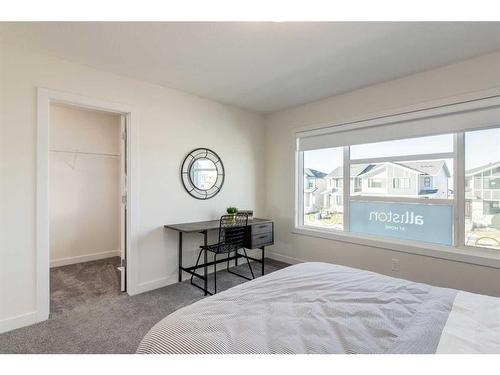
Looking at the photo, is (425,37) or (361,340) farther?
(425,37)

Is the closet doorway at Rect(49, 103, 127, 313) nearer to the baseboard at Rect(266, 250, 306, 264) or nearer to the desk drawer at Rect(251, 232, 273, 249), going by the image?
the desk drawer at Rect(251, 232, 273, 249)

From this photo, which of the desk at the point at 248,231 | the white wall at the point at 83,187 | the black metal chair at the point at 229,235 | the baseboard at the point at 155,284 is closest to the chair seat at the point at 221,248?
the black metal chair at the point at 229,235

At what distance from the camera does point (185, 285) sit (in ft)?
10.4

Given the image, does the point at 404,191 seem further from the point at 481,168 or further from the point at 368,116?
the point at 368,116

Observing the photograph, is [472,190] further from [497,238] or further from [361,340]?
[361,340]

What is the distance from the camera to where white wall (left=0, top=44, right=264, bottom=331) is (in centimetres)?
218

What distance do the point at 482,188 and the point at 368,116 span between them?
1352 millimetres

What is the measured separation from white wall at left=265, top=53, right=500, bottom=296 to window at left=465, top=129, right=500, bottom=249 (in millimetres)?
332

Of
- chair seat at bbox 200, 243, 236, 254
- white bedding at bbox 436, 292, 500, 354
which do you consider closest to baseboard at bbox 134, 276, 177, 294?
chair seat at bbox 200, 243, 236, 254

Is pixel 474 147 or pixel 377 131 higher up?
pixel 377 131

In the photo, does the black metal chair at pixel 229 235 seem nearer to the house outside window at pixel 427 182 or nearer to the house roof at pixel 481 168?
the house outside window at pixel 427 182
